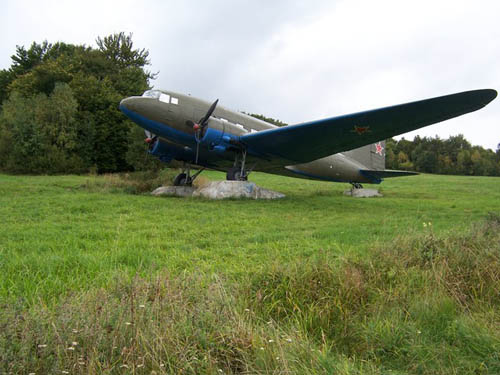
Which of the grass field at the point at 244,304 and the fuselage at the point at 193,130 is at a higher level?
the fuselage at the point at 193,130

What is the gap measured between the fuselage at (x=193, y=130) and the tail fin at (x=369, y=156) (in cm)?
191

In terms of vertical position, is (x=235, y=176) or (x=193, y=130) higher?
(x=193, y=130)

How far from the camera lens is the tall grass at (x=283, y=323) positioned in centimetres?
206

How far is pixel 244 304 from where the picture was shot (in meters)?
3.01

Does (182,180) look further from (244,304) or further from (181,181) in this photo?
(244,304)

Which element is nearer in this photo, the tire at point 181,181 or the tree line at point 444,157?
the tire at point 181,181

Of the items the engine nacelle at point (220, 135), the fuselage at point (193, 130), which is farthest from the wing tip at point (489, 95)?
the engine nacelle at point (220, 135)

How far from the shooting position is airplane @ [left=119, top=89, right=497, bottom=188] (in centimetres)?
1013

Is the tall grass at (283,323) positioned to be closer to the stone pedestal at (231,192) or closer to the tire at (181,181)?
the stone pedestal at (231,192)

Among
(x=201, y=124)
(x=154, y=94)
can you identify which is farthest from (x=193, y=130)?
(x=154, y=94)

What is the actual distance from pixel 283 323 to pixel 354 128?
9956 millimetres

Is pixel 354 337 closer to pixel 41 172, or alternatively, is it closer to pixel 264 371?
pixel 264 371

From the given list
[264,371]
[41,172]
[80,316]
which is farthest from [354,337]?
[41,172]

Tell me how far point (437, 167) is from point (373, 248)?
73558 millimetres
